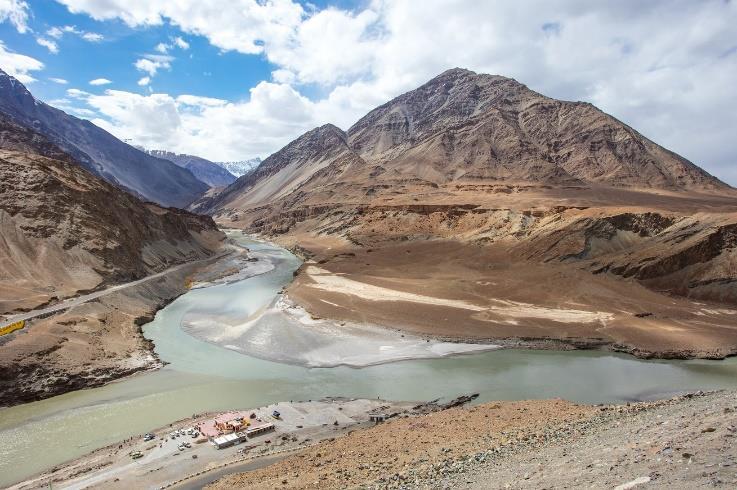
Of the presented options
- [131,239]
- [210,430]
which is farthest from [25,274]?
[210,430]

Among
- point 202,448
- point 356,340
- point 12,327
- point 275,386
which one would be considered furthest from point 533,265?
point 12,327

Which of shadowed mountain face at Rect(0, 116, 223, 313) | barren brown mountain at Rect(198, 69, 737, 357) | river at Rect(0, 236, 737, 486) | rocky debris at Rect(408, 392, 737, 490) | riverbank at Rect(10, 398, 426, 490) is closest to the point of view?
rocky debris at Rect(408, 392, 737, 490)

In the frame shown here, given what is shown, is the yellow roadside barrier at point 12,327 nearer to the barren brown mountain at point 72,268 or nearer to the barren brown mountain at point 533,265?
the barren brown mountain at point 72,268

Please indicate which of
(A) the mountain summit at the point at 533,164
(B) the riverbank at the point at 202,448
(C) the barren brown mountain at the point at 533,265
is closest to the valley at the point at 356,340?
(B) the riverbank at the point at 202,448

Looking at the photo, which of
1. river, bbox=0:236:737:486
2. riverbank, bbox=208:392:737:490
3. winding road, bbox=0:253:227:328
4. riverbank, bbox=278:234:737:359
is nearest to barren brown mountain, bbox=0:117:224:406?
winding road, bbox=0:253:227:328

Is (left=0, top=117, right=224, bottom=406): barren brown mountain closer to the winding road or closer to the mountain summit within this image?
→ the winding road

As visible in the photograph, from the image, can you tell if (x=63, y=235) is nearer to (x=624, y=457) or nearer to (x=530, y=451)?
(x=530, y=451)
